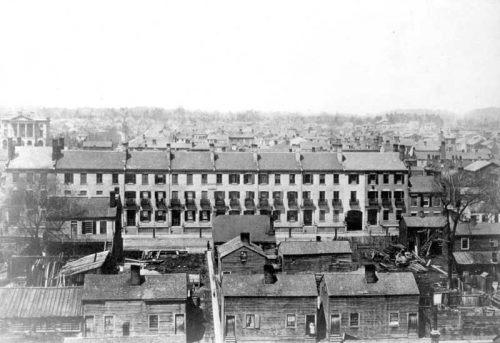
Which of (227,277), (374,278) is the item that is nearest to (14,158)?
(227,277)

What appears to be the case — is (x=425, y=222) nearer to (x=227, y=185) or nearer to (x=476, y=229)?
(x=476, y=229)

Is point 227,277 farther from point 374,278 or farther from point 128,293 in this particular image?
point 374,278

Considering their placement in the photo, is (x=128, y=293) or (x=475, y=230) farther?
(x=475, y=230)

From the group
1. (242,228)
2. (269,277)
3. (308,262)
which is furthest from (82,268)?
(308,262)

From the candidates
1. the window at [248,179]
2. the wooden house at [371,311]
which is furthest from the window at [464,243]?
the window at [248,179]

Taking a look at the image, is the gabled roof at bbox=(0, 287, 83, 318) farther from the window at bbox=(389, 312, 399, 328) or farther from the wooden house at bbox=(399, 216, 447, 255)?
the wooden house at bbox=(399, 216, 447, 255)

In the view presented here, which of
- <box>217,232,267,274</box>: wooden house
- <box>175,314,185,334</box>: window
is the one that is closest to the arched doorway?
<box>217,232,267,274</box>: wooden house
